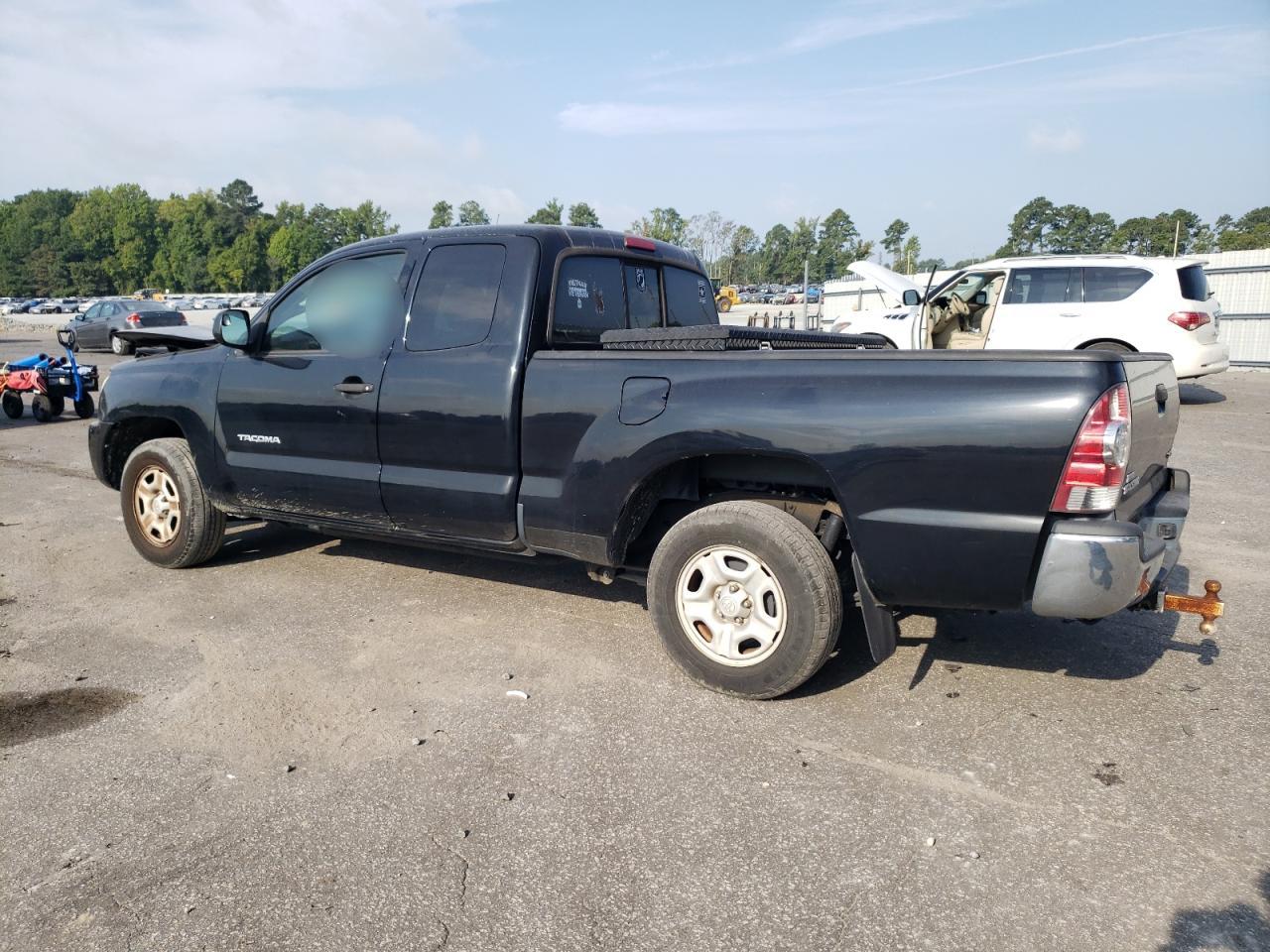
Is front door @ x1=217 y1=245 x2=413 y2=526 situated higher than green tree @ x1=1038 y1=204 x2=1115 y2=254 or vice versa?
green tree @ x1=1038 y1=204 x2=1115 y2=254

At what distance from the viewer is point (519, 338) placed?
410cm

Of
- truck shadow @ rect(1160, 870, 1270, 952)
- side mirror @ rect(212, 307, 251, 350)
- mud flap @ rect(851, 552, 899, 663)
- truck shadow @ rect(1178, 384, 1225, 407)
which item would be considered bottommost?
truck shadow @ rect(1160, 870, 1270, 952)

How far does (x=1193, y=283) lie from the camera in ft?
36.0

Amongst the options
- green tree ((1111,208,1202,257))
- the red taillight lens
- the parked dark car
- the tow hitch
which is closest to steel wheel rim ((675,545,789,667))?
the tow hitch

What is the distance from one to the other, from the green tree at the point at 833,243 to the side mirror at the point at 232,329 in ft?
265

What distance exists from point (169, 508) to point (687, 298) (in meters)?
3.42

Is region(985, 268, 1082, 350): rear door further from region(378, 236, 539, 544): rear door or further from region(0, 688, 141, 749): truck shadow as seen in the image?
region(0, 688, 141, 749): truck shadow

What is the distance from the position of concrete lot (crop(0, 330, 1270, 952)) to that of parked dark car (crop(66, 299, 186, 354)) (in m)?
24.3

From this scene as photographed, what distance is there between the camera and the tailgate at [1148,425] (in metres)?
3.13

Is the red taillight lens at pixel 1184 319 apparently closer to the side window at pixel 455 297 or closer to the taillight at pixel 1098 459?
the taillight at pixel 1098 459

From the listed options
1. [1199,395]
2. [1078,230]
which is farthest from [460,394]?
[1078,230]

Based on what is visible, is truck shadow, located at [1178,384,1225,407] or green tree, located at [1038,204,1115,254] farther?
green tree, located at [1038,204,1115,254]

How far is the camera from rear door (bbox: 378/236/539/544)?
4.09 metres

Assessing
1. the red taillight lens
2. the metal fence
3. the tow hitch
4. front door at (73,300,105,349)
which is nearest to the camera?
the tow hitch
